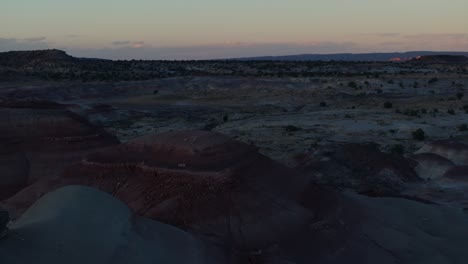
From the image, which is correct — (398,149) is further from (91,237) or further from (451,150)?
(91,237)

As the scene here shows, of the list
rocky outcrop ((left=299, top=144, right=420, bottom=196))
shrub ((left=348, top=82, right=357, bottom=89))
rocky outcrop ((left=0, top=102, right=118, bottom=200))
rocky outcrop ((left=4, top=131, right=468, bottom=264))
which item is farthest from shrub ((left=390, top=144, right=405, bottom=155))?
shrub ((left=348, top=82, right=357, bottom=89))

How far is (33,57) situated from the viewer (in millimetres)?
94500

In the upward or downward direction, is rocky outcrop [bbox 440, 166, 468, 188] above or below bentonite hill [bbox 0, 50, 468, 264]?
below

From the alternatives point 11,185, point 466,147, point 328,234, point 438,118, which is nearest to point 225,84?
point 438,118

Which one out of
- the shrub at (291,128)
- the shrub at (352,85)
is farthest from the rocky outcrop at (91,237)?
the shrub at (352,85)

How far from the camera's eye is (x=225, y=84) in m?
54.7

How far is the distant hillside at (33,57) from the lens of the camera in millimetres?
86856

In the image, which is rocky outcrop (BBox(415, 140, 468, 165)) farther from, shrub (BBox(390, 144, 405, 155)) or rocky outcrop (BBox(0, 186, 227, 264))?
rocky outcrop (BBox(0, 186, 227, 264))

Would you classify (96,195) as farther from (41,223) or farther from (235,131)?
(235,131)

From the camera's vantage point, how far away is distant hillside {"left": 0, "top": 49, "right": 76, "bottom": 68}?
285ft

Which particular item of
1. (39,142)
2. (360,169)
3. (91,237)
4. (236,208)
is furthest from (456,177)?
(91,237)

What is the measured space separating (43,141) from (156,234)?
358 inches

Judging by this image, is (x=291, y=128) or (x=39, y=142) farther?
(x=291, y=128)

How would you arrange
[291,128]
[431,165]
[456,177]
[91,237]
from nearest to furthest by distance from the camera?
1. [91,237]
2. [456,177]
3. [431,165]
4. [291,128]
